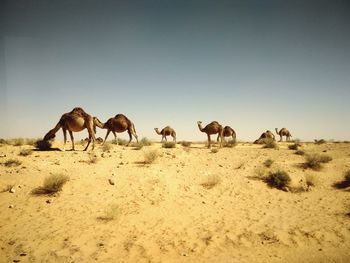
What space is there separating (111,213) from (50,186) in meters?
2.90

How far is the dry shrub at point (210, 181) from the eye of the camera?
11930mm

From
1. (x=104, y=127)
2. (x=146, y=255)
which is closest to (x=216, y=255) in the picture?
A: (x=146, y=255)

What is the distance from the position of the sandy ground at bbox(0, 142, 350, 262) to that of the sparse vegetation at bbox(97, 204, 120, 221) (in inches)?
1.3

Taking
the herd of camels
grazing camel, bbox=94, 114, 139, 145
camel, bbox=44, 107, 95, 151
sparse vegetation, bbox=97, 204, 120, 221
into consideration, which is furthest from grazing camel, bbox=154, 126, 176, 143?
sparse vegetation, bbox=97, 204, 120, 221

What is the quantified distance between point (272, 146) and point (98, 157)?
43.4 feet

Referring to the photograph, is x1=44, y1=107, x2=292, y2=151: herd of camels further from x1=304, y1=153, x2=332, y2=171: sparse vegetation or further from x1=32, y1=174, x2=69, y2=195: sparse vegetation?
x1=304, y1=153, x2=332, y2=171: sparse vegetation

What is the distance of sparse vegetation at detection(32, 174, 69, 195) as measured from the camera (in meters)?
10.4

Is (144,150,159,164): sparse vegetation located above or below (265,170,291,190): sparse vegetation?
above

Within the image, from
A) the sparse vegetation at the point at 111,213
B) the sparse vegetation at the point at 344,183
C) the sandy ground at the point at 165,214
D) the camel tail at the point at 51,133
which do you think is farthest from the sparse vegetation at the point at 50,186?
the sparse vegetation at the point at 344,183

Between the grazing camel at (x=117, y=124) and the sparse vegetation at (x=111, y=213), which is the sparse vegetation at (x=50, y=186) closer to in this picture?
the sparse vegetation at (x=111, y=213)

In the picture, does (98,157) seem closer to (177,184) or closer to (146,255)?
(177,184)

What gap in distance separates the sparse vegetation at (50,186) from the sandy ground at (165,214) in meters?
0.25

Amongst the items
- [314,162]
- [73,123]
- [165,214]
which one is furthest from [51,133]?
[314,162]

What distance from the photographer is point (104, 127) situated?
2008 cm
